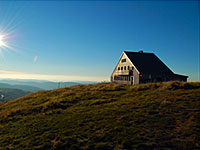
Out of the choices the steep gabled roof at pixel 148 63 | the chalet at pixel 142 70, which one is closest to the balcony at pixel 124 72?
A: the chalet at pixel 142 70

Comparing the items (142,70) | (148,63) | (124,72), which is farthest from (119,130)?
(148,63)

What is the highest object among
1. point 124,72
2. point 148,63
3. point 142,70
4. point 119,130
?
point 148,63

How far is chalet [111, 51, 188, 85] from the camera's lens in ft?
91.9

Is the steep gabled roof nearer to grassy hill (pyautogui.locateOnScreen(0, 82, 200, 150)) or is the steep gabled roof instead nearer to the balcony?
the balcony

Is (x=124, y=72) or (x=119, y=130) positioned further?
(x=124, y=72)

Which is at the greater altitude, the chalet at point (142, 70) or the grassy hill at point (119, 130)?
the chalet at point (142, 70)

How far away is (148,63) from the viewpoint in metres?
30.9

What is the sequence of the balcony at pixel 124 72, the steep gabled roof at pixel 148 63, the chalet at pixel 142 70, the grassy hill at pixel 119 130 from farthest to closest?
the balcony at pixel 124 72, the steep gabled roof at pixel 148 63, the chalet at pixel 142 70, the grassy hill at pixel 119 130

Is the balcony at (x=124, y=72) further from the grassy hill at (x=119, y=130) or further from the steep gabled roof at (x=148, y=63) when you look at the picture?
the grassy hill at (x=119, y=130)

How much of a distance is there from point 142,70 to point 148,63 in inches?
174

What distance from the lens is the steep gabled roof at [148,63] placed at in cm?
2876

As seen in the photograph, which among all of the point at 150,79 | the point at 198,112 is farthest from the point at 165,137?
the point at 150,79

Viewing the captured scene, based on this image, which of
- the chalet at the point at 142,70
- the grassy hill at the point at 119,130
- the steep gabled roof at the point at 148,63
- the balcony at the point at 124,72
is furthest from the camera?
the balcony at the point at 124,72

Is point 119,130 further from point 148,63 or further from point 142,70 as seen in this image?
point 148,63
